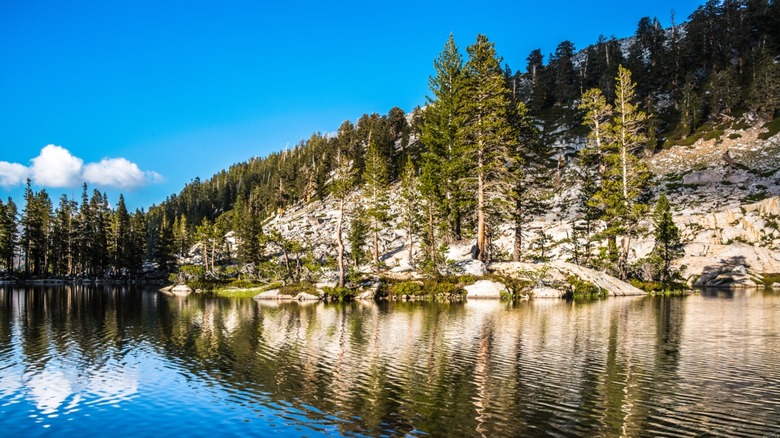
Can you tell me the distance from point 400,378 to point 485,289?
102ft

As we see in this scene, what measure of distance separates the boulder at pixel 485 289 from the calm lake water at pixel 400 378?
15283 millimetres

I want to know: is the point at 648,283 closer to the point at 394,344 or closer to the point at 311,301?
the point at 311,301

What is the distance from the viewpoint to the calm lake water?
A: 11430 mm

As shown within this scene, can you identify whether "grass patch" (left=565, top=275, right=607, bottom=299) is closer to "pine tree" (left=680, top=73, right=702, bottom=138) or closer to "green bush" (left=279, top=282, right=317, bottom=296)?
"green bush" (left=279, top=282, right=317, bottom=296)

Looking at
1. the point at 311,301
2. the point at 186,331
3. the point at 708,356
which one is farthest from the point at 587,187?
the point at 186,331

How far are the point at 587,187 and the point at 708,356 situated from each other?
46319 mm

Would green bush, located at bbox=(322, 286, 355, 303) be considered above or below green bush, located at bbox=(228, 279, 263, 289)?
above

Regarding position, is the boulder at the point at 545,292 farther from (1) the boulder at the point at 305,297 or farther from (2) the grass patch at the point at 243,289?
(2) the grass patch at the point at 243,289

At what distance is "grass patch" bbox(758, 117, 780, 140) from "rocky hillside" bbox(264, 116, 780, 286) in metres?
0.39

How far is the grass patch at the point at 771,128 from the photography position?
95062 mm

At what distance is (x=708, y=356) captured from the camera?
18078 millimetres

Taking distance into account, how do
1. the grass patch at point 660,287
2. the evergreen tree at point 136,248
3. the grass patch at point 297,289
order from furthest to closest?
the evergreen tree at point 136,248, the grass patch at point 660,287, the grass patch at point 297,289

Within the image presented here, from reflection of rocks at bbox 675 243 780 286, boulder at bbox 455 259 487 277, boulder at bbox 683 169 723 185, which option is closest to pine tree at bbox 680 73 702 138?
boulder at bbox 683 169 723 185

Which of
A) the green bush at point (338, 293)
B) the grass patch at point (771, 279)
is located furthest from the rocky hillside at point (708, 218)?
the green bush at point (338, 293)
